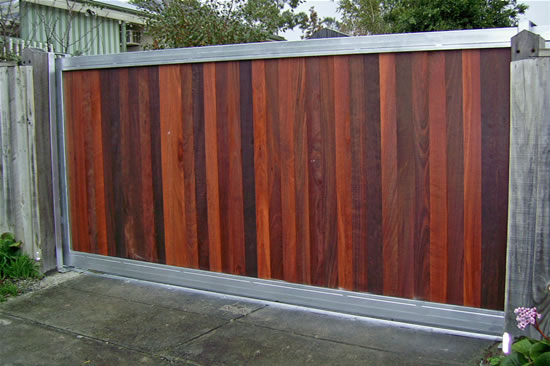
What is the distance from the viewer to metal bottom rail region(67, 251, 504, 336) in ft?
11.1

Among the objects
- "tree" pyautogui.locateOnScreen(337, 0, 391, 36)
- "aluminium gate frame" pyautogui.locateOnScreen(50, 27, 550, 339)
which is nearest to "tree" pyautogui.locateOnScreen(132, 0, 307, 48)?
"aluminium gate frame" pyautogui.locateOnScreen(50, 27, 550, 339)

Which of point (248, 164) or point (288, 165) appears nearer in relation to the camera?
point (288, 165)

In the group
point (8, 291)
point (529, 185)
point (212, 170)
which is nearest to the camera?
point (529, 185)

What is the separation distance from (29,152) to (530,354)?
4139 mm

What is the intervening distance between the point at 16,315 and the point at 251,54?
8.31ft

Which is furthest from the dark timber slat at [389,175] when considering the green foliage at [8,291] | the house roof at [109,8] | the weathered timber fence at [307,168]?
the house roof at [109,8]

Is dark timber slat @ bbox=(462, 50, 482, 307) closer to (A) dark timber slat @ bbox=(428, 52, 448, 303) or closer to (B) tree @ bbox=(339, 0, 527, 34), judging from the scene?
(A) dark timber slat @ bbox=(428, 52, 448, 303)

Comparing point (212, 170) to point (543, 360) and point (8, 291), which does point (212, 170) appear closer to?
point (8, 291)

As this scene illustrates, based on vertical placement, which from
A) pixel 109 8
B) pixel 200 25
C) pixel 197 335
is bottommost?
pixel 197 335

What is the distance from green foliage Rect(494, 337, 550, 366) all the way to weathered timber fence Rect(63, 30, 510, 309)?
735 millimetres

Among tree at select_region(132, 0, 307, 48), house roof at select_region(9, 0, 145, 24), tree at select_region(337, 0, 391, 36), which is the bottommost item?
tree at select_region(132, 0, 307, 48)

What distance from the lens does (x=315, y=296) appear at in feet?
12.7

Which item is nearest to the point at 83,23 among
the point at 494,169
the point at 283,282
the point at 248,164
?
the point at 248,164

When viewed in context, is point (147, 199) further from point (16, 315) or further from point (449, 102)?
point (449, 102)
